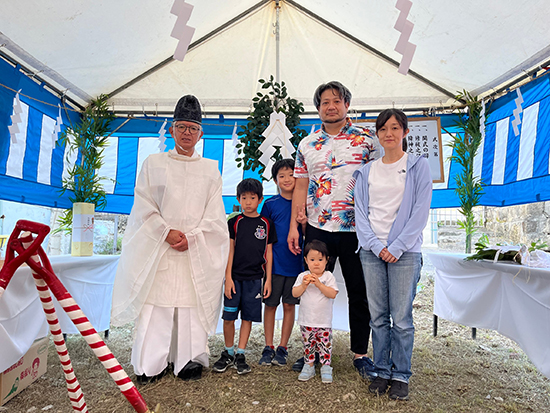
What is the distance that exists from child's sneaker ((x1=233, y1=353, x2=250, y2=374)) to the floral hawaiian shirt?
2.97 feet

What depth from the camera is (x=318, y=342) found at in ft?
6.89

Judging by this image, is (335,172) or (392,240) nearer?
(392,240)

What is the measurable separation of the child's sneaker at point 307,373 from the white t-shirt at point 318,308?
0.81 ft

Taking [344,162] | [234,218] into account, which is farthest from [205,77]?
[344,162]

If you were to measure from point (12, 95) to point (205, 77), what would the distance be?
1.79 meters

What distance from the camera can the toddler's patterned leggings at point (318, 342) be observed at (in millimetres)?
2092

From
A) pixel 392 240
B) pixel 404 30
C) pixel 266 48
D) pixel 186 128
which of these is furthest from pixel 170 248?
pixel 266 48


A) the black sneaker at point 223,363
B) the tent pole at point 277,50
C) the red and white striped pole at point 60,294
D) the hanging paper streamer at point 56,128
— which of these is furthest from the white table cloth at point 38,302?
the tent pole at point 277,50

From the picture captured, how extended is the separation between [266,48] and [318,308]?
2.96 meters

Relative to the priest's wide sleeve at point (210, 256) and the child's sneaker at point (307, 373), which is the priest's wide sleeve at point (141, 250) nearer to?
the priest's wide sleeve at point (210, 256)

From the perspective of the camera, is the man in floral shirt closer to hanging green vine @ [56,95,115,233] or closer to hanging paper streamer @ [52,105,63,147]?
hanging green vine @ [56,95,115,233]

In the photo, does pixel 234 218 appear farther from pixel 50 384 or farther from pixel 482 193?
pixel 482 193

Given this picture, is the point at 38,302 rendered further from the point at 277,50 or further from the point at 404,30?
the point at 277,50

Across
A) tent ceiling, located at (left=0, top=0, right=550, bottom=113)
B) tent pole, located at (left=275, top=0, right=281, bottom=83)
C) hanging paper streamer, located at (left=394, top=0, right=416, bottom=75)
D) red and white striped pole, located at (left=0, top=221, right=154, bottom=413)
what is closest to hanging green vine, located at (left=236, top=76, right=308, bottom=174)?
tent pole, located at (left=275, top=0, right=281, bottom=83)
